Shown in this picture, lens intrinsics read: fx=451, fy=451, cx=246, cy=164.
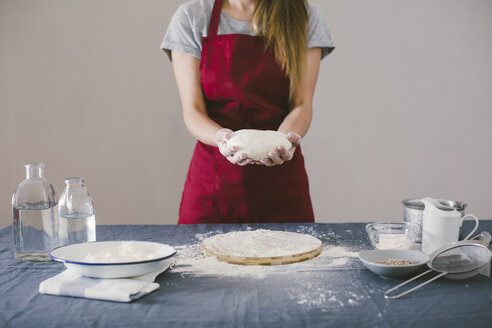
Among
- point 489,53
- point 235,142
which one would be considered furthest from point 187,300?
point 489,53

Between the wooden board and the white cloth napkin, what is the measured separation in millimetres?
216

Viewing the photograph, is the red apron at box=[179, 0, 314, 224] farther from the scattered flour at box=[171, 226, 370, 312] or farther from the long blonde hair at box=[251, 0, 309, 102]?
the scattered flour at box=[171, 226, 370, 312]

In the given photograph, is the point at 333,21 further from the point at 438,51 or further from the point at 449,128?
the point at 449,128

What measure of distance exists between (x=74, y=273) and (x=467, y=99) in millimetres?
2816

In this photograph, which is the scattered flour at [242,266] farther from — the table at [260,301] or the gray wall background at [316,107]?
the gray wall background at [316,107]

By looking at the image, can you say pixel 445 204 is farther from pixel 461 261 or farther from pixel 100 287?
pixel 100 287

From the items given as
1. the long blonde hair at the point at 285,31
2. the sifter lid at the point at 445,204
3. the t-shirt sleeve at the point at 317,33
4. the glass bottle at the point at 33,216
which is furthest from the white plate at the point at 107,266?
the t-shirt sleeve at the point at 317,33

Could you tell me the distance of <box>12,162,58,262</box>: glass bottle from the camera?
1.15m

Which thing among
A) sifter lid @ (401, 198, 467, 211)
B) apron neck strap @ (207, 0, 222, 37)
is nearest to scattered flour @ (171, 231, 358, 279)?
sifter lid @ (401, 198, 467, 211)

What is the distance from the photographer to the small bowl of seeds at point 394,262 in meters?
0.97

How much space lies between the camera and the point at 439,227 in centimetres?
112

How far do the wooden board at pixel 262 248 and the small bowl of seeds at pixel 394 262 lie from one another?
0.16 meters

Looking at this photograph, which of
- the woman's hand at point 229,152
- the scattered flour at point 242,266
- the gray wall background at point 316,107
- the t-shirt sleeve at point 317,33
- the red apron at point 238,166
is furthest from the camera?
the gray wall background at point 316,107

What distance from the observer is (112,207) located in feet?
9.56
